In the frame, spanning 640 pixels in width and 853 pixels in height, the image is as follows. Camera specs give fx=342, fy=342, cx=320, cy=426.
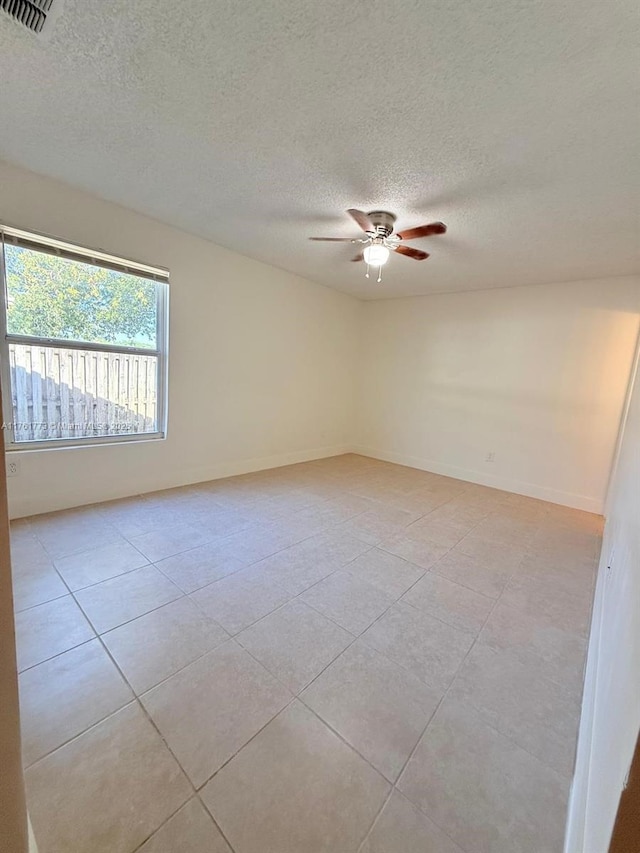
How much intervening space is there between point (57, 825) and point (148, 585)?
3.57 ft

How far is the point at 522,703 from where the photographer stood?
4.73ft

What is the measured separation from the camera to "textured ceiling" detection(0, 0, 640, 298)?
4.03ft

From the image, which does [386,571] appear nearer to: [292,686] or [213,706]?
[292,686]

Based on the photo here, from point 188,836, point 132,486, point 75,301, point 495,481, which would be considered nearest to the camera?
point 188,836

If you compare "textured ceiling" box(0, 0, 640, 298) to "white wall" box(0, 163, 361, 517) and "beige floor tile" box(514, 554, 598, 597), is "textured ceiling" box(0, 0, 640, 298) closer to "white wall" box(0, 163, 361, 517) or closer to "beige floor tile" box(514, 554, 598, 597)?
"white wall" box(0, 163, 361, 517)

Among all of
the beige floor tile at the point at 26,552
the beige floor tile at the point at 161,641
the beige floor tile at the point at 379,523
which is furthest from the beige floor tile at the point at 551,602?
the beige floor tile at the point at 26,552

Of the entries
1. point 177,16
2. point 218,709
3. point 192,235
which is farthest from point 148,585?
point 192,235

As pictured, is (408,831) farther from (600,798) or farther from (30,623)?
(30,623)

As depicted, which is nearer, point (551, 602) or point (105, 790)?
point (105, 790)

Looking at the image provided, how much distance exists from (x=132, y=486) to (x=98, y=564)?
1.21 meters

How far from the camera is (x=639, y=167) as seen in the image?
70.9 inches

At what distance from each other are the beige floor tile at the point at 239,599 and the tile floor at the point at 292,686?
11mm

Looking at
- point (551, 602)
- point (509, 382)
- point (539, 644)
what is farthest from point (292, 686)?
point (509, 382)

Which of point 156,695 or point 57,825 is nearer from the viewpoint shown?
point 57,825
